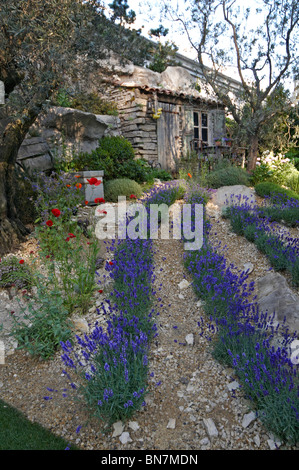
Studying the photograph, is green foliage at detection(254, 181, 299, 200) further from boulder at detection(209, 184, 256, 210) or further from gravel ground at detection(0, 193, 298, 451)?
gravel ground at detection(0, 193, 298, 451)

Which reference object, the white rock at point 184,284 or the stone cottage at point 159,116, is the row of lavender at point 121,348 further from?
the stone cottage at point 159,116

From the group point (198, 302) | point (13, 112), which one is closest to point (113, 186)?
point (13, 112)

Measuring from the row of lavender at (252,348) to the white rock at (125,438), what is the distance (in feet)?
2.81

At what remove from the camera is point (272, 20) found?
8.83 meters

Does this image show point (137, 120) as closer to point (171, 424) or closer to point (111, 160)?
point (111, 160)

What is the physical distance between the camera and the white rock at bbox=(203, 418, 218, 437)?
2.17 metres

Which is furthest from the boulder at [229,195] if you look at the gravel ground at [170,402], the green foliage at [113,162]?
the gravel ground at [170,402]

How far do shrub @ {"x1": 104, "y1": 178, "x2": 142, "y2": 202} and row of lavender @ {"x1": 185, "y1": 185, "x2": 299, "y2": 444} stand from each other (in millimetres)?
3722

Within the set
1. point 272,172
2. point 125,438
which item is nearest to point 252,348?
point 125,438

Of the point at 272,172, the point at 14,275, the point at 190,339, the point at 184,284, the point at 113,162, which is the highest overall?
the point at 113,162

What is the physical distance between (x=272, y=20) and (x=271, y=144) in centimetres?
403

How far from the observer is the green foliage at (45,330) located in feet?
10.1

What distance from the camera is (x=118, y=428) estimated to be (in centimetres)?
224

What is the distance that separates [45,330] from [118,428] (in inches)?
51.5
